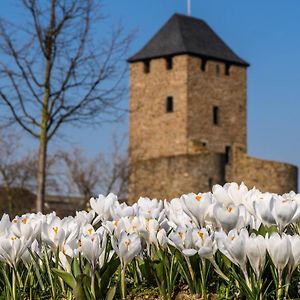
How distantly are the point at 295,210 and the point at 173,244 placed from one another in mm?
498

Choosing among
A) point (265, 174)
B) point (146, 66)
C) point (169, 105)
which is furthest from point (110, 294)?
point (146, 66)

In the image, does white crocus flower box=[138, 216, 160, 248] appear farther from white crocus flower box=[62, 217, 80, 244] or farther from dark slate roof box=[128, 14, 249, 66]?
dark slate roof box=[128, 14, 249, 66]

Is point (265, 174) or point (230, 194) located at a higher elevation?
point (265, 174)

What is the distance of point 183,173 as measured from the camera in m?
41.9

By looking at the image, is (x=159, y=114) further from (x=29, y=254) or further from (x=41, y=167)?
(x=29, y=254)

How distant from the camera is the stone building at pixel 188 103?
44.6 meters

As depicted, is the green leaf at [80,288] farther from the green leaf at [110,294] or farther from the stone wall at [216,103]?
the stone wall at [216,103]

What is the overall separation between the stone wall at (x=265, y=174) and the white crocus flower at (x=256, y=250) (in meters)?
38.1

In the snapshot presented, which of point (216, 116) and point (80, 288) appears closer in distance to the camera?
point (80, 288)

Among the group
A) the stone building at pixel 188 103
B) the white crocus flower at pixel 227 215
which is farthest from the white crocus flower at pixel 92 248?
the stone building at pixel 188 103

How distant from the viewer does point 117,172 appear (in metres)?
41.8

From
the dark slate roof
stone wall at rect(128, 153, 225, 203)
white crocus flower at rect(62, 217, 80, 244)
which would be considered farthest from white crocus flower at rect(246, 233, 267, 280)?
the dark slate roof

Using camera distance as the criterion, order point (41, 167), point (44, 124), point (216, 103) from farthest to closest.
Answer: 1. point (216, 103)
2. point (44, 124)
3. point (41, 167)

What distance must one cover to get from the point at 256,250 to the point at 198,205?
0.52 meters
